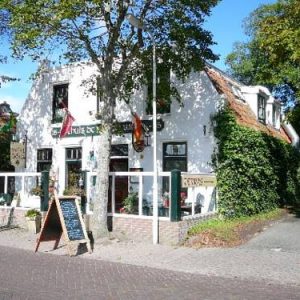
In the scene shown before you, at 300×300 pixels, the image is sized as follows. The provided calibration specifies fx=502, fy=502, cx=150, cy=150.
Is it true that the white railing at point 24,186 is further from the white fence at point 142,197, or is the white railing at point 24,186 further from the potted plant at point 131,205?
the potted plant at point 131,205

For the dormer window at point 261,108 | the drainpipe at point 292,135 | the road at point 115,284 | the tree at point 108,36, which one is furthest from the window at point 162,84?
A: the drainpipe at point 292,135

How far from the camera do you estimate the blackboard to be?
1188cm

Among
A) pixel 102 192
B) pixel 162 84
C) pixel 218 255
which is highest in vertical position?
pixel 162 84

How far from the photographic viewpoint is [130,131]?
17984mm

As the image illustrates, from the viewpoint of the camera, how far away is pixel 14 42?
1278cm

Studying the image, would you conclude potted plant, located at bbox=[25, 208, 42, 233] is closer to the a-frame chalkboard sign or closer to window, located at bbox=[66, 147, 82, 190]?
the a-frame chalkboard sign

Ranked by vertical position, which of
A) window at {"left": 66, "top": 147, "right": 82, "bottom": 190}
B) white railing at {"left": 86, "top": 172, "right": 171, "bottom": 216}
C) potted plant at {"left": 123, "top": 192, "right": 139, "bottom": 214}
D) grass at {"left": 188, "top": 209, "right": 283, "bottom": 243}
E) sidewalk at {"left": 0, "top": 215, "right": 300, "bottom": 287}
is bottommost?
sidewalk at {"left": 0, "top": 215, "right": 300, "bottom": 287}

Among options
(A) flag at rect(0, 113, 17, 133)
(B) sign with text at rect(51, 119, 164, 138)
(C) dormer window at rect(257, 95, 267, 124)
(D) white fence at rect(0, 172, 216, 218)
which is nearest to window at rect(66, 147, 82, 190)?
(B) sign with text at rect(51, 119, 164, 138)

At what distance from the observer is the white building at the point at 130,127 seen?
16.5m

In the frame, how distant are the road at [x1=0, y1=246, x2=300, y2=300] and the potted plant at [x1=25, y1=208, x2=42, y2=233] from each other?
468 centimetres

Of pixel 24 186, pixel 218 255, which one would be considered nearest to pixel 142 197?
pixel 218 255

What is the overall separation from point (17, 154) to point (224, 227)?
10.4 metres

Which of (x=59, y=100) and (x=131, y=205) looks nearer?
(x=131, y=205)

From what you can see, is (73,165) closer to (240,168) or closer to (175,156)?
(175,156)
